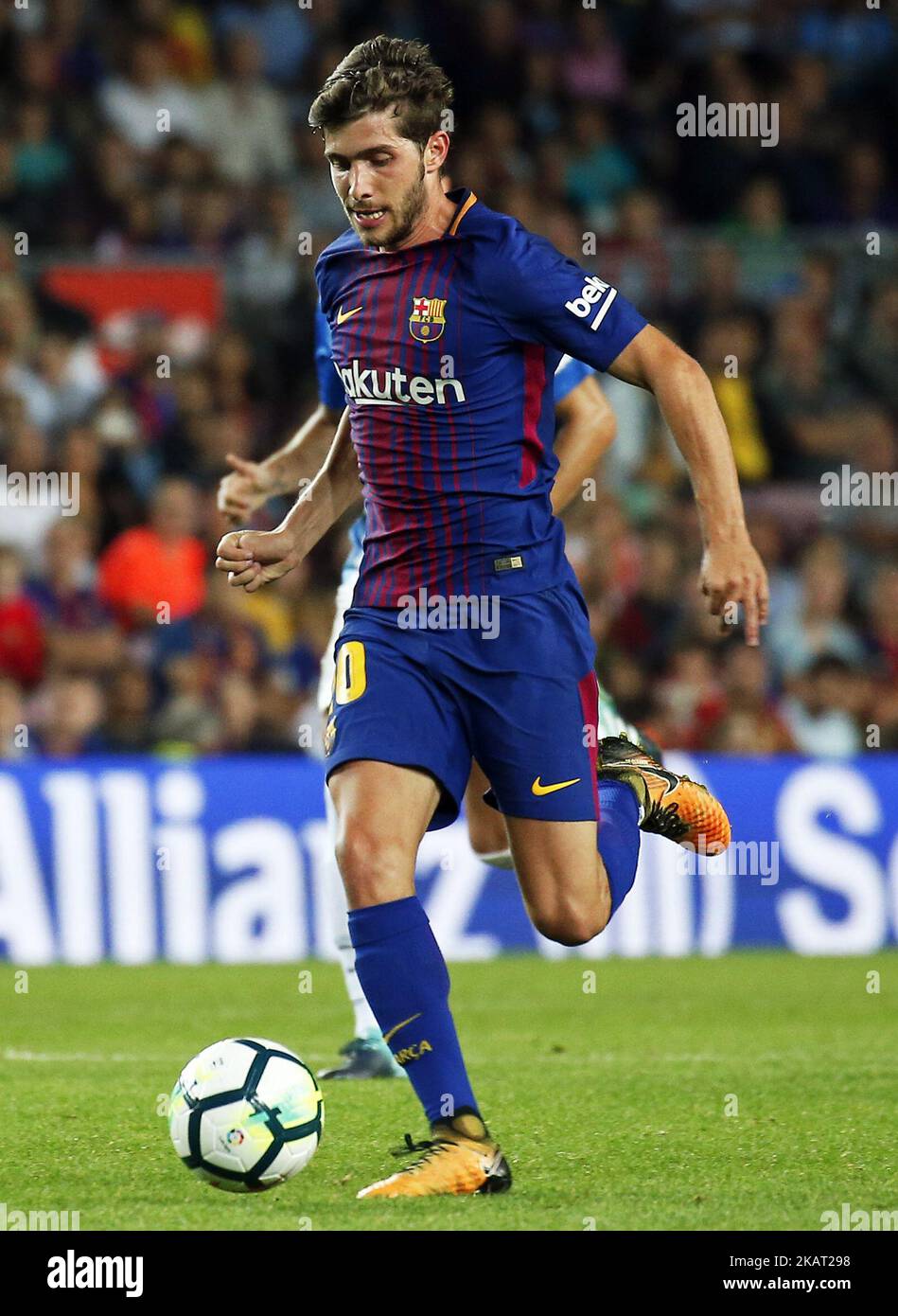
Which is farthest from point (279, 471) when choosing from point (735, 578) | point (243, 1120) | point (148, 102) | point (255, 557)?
point (148, 102)

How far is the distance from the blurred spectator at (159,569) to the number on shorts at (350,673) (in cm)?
635

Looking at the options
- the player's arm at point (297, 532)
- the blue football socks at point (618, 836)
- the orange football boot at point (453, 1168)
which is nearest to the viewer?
the orange football boot at point (453, 1168)

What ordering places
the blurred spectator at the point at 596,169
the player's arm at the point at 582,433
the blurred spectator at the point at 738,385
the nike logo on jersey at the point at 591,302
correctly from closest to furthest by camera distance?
the nike logo on jersey at the point at 591,302 → the player's arm at the point at 582,433 → the blurred spectator at the point at 738,385 → the blurred spectator at the point at 596,169

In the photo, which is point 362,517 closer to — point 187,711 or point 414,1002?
point 414,1002

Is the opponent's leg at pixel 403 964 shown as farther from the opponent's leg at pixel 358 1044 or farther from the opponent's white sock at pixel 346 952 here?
the opponent's leg at pixel 358 1044

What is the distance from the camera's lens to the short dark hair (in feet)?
16.2

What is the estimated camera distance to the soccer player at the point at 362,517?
6258 millimetres

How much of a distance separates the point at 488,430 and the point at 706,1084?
8.04 ft

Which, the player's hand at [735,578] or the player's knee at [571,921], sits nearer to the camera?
the player's hand at [735,578]

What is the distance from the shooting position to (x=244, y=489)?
6270 mm

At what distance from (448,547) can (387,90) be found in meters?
1.06

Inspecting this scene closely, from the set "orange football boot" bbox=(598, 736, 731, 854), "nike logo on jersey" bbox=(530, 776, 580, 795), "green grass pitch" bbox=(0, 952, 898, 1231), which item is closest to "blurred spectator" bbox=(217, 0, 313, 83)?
"green grass pitch" bbox=(0, 952, 898, 1231)

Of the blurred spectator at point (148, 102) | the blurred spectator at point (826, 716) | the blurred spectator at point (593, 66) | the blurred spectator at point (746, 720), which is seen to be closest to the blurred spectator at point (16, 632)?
the blurred spectator at point (746, 720)
